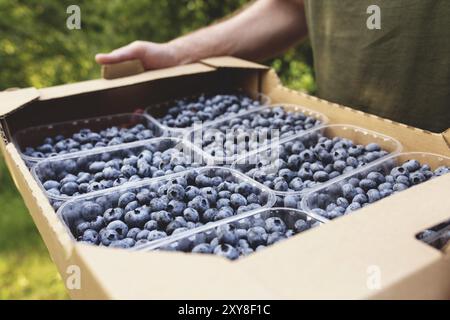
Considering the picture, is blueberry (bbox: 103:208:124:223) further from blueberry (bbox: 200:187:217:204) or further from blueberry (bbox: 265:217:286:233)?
blueberry (bbox: 265:217:286:233)

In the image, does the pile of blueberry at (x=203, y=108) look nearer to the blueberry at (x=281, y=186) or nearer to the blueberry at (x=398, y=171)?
the blueberry at (x=281, y=186)

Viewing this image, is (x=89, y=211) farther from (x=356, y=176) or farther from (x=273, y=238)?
(x=356, y=176)

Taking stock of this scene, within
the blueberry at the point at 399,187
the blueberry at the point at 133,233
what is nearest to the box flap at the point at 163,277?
the blueberry at the point at 133,233

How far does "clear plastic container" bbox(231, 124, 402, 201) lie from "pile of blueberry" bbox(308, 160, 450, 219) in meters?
0.04

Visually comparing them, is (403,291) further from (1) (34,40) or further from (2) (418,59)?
(1) (34,40)

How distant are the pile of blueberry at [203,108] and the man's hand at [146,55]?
8.1 inches

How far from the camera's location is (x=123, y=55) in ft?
6.27

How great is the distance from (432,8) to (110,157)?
109 centimetres

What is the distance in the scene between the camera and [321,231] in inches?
30.0

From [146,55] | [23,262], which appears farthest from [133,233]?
[23,262]

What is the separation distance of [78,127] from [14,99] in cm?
25

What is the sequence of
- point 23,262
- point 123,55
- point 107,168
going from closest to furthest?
point 107,168 → point 123,55 → point 23,262

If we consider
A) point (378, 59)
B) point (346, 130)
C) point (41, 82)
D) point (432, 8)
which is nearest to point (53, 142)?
point (346, 130)

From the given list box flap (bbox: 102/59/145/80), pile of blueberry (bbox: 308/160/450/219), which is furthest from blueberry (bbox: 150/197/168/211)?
box flap (bbox: 102/59/145/80)
